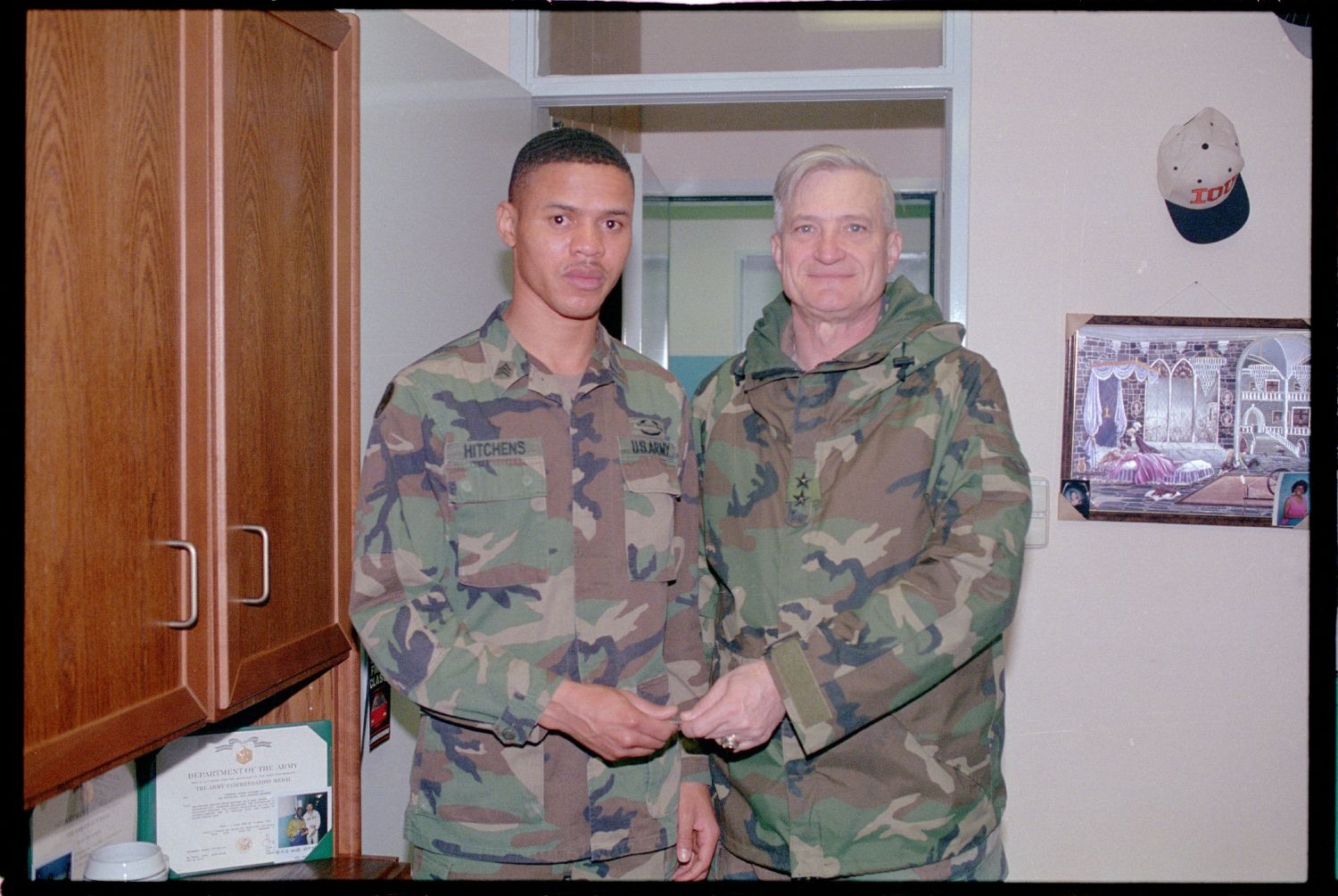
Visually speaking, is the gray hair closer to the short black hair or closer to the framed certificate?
the short black hair

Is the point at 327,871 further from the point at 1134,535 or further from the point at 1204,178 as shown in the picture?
the point at 1204,178

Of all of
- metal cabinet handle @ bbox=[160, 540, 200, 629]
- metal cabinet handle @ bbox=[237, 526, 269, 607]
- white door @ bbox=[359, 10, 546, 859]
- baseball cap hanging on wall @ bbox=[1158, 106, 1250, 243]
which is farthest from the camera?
baseball cap hanging on wall @ bbox=[1158, 106, 1250, 243]

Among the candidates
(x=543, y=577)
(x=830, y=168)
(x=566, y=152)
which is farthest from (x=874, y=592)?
(x=566, y=152)

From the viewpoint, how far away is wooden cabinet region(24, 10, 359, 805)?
0.95 meters

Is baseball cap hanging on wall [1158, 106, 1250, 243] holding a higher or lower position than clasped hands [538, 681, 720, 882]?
higher

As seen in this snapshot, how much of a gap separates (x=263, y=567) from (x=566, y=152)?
727 mm

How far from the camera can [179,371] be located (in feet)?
→ 3.75

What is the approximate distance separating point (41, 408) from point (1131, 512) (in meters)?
2.24

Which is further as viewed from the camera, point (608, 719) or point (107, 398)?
point (608, 719)

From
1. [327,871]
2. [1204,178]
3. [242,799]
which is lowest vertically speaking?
[327,871]

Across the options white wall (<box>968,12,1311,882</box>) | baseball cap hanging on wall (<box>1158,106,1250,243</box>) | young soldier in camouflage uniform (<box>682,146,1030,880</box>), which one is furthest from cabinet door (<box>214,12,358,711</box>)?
baseball cap hanging on wall (<box>1158,106,1250,243</box>)

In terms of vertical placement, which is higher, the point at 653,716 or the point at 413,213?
the point at 413,213

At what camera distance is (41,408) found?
93cm

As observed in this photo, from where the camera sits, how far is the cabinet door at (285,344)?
4.04 ft
